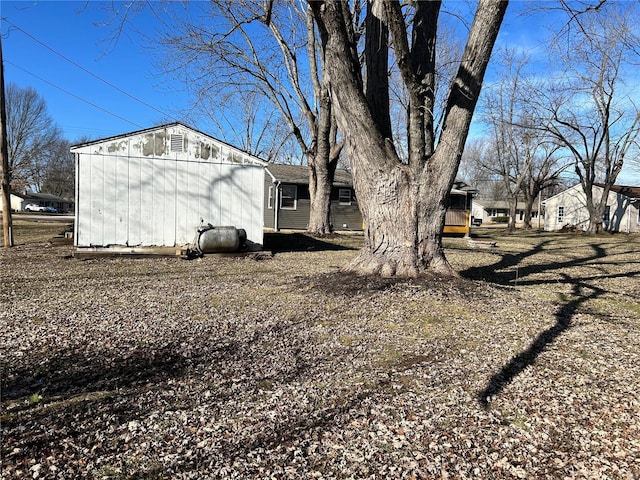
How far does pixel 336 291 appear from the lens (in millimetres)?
6250

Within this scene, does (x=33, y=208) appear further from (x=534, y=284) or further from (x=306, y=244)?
(x=534, y=284)

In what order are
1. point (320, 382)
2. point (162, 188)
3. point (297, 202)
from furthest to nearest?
1. point (297, 202)
2. point (162, 188)
3. point (320, 382)

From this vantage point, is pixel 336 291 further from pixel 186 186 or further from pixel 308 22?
pixel 308 22

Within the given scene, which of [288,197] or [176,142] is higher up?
[176,142]

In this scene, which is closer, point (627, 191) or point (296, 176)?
point (296, 176)

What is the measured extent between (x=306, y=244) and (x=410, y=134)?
331 inches

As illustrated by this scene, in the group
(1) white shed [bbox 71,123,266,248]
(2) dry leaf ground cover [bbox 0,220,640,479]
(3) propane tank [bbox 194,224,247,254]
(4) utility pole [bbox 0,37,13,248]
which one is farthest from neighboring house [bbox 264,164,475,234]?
(2) dry leaf ground cover [bbox 0,220,640,479]

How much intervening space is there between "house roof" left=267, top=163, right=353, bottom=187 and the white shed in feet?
34.9

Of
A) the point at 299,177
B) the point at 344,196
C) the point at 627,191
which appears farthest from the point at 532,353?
the point at 627,191

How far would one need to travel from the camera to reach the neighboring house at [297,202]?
22.6 metres

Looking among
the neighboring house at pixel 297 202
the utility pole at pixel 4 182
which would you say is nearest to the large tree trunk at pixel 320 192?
the neighboring house at pixel 297 202

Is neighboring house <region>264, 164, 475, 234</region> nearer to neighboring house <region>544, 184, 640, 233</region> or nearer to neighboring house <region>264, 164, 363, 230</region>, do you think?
neighboring house <region>264, 164, 363, 230</region>

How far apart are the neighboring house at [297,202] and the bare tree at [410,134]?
15034 millimetres

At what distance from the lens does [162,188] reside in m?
10.9
